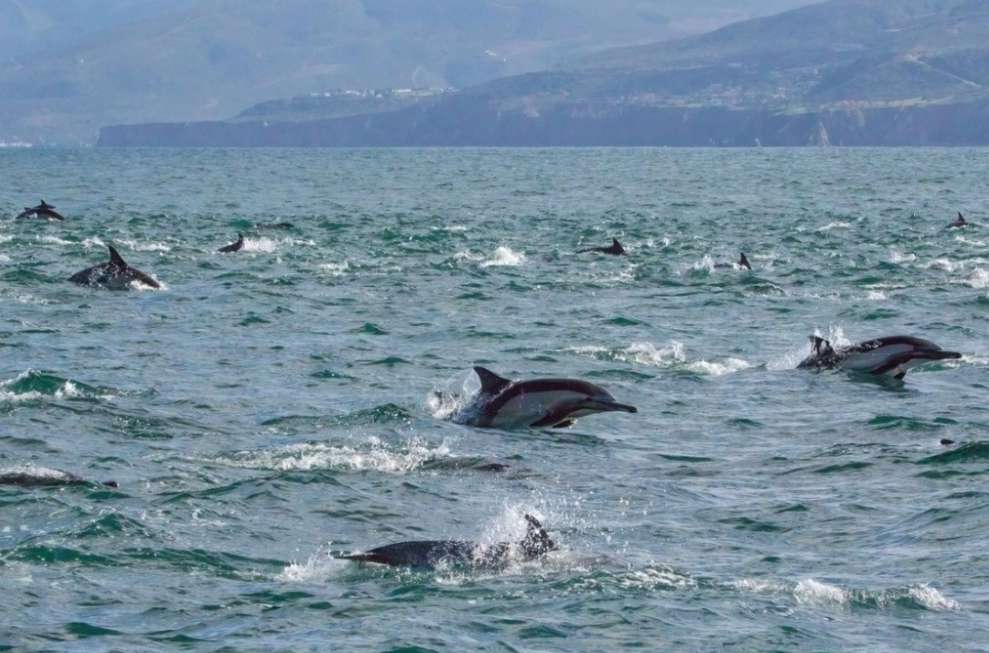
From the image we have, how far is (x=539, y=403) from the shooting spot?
23.2 metres

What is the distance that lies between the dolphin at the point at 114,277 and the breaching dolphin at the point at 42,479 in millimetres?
18698

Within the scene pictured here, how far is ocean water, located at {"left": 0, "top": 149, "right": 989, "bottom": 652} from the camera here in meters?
15.5

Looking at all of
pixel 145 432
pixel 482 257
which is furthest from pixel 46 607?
pixel 482 257

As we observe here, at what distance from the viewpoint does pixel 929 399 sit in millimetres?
25641

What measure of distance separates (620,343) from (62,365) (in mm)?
9040

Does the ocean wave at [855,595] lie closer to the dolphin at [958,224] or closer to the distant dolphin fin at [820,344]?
the distant dolphin fin at [820,344]

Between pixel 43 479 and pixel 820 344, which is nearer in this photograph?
pixel 43 479

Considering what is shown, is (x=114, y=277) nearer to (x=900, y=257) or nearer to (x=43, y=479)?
(x=43, y=479)

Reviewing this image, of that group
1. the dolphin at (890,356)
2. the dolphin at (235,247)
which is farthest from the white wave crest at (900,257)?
the dolphin at (890,356)

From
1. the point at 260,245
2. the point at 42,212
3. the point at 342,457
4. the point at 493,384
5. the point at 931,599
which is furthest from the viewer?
the point at 42,212

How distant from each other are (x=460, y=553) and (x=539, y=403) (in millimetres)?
6515

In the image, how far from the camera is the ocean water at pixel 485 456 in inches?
609

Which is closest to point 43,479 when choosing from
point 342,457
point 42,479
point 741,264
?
point 42,479

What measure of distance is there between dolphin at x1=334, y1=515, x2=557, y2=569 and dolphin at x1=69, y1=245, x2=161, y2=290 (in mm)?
22287
